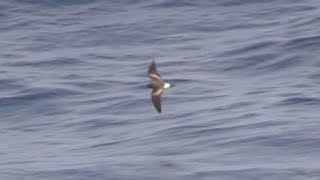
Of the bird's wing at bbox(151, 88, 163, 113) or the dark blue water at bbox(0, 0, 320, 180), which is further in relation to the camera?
the dark blue water at bbox(0, 0, 320, 180)

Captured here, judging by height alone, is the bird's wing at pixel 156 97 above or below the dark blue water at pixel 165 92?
below

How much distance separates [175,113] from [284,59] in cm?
379

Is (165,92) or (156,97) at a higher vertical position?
(165,92)

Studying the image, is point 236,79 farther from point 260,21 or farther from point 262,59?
point 260,21

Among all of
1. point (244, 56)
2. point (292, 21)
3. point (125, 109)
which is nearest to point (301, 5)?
point (292, 21)

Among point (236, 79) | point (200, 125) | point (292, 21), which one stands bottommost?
point (200, 125)

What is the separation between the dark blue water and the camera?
2977cm

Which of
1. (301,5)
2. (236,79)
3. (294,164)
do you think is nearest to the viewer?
(294,164)

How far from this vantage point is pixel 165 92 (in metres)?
35.4

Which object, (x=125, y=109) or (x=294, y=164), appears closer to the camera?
(x=294, y=164)

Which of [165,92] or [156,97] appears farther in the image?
[165,92]

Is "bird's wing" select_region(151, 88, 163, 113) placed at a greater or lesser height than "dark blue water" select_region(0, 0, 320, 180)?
lesser

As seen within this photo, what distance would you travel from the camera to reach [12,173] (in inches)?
1176

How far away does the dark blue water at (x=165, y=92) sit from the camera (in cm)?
2977
